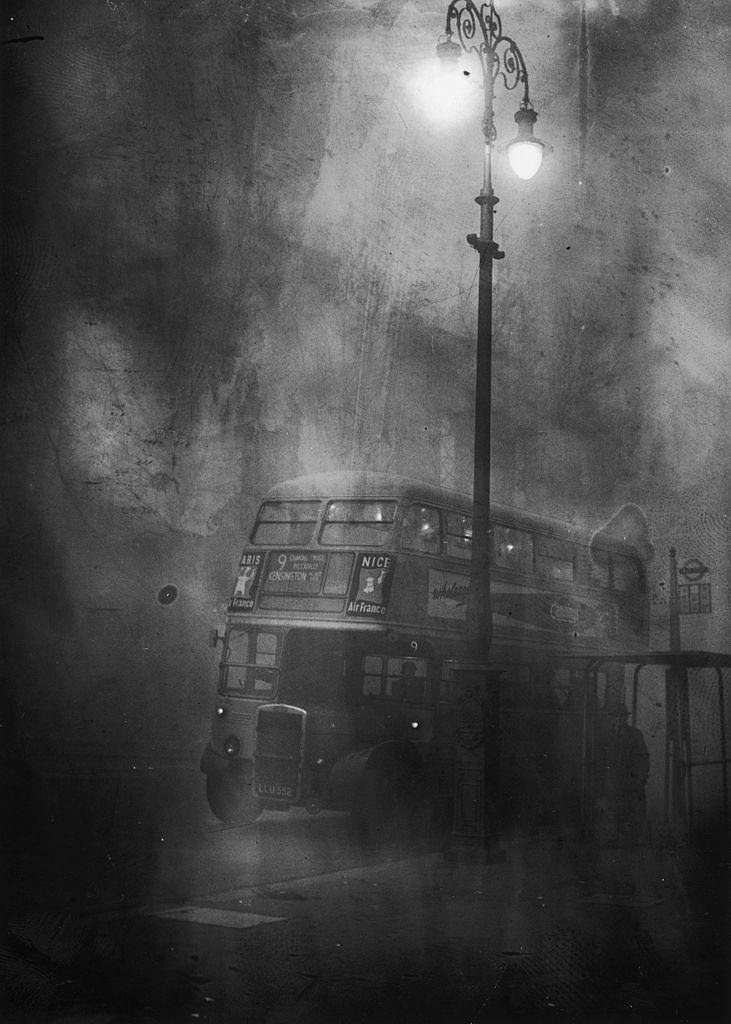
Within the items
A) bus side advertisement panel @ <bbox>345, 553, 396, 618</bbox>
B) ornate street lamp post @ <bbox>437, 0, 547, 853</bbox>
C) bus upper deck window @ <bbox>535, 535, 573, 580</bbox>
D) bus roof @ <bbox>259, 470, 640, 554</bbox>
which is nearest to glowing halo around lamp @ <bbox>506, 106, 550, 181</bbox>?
ornate street lamp post @ <bbox>437, 0, 547, 853</bbox>

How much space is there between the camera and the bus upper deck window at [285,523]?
8742 millimetres

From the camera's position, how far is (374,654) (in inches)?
331

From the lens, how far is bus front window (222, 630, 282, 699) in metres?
8.72

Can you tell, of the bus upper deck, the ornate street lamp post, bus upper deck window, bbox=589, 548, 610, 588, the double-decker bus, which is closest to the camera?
the ornate street lamp post

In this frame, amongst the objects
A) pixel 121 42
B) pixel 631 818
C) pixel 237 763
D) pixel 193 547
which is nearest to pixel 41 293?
pixel 121 42

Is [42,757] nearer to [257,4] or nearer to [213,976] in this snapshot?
[213,976]

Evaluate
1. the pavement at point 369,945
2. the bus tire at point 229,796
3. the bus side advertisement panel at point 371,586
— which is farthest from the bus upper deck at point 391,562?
the pavement at point 369,945

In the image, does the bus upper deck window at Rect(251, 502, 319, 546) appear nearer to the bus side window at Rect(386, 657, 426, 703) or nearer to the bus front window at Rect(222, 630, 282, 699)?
the bus front window at Rect(222, 630, 282, 699)

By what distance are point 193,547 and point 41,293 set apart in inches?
105

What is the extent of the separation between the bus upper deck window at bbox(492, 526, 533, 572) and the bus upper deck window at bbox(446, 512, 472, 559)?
284 millimetres

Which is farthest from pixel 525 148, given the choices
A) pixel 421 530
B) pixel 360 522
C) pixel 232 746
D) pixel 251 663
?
pixel 232 746

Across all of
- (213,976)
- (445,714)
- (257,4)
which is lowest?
(213,976)

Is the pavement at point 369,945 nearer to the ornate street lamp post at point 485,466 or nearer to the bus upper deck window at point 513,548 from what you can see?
the ornate street lamp post at point 485,466

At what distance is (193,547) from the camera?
27.4 ft
